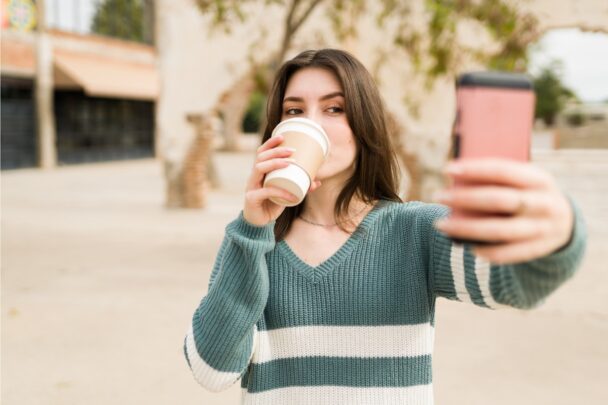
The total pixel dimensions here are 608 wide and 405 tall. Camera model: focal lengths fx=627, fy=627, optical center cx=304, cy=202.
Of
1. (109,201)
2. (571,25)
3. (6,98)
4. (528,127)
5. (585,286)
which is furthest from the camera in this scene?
(6,98)

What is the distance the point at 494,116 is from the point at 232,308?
712 millimetres

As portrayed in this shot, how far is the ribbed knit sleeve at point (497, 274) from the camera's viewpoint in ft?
2.75

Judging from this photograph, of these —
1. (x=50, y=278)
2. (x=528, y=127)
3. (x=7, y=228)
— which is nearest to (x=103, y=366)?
(x=50, y=278)

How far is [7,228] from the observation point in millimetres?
8109

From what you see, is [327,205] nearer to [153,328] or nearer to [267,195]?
[267,195]

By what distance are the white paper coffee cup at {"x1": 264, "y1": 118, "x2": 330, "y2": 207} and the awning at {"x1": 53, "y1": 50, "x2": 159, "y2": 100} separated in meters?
17.8

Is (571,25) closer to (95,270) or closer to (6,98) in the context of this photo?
(95,270)

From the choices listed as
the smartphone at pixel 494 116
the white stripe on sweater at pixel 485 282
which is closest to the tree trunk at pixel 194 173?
the white stripe on sweater at pixel 485 282

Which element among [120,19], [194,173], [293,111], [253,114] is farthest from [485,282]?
[253,114]

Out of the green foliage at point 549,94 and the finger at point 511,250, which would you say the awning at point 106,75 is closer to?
the finger at point 511,250

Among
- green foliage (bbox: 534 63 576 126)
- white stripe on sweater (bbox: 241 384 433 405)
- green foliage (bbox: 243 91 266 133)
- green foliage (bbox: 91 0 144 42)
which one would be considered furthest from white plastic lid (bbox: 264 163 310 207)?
green foliage (bbox: 534 63 576 126)

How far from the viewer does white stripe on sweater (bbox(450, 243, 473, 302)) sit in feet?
4.12

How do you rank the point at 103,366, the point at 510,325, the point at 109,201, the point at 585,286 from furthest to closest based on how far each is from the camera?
1. the point at 109,201
2. the point at 585,286
3. the point at 510,325
4. the point at 103,366

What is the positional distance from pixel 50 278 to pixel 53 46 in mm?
14359
